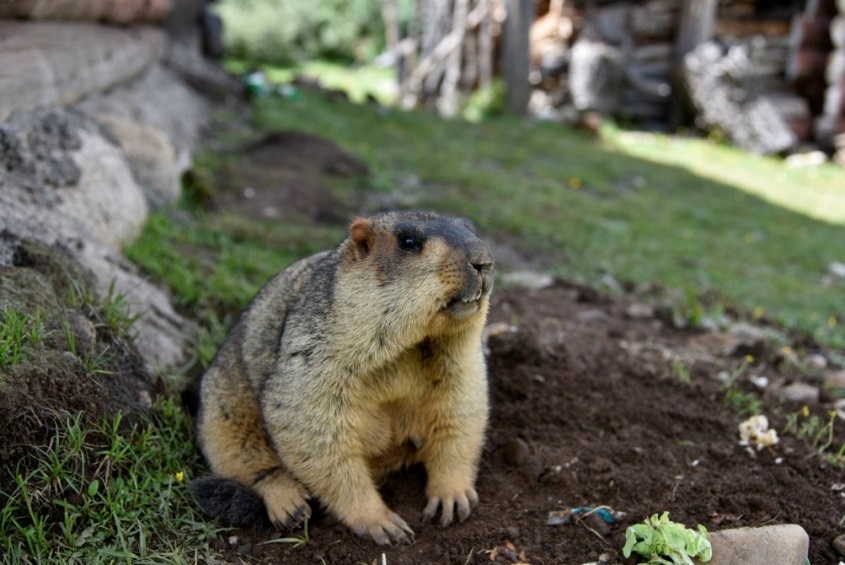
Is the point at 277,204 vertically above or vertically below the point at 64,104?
below

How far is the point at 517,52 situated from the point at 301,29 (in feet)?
45.6

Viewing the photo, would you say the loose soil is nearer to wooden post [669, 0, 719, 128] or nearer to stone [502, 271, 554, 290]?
stone [502, 271, 554, 290]

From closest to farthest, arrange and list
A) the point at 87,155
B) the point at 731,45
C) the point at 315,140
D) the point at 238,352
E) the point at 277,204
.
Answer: the point at 238,352
the point at 87,155
the point at 277,204
the point at 315,140
the point at 731,45

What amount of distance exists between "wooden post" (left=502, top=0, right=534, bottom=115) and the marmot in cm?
1296

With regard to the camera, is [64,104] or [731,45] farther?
[731,45]

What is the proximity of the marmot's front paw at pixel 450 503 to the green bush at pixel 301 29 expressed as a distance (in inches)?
929

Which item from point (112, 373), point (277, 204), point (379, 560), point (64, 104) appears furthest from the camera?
point (277, 204)

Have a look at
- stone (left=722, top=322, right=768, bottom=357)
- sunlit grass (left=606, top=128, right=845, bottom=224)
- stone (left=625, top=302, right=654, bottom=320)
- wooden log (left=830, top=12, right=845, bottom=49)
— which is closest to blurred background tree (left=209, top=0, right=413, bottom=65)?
sunlit grass (left=606, top=128, right=845, bottom=224)

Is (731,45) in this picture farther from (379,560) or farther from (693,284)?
(379,560)

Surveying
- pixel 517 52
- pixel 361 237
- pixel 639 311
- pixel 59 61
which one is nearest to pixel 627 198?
pixel 639 311

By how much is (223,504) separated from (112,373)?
92cm

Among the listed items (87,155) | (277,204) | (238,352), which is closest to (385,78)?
(277,204)

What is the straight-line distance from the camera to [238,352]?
420cm

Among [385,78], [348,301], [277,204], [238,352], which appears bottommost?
[385,78]
